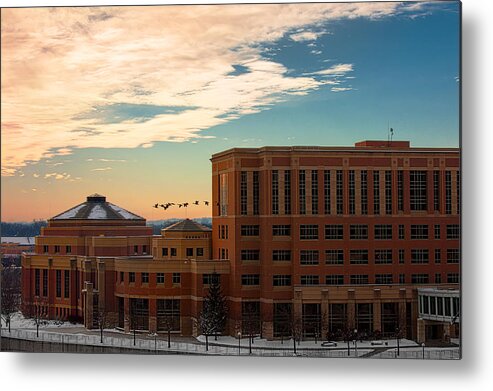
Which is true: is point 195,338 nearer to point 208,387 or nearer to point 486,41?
point 208,387

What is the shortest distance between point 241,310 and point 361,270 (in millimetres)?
2172

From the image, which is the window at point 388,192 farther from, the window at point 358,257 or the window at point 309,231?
the window at point 309,231

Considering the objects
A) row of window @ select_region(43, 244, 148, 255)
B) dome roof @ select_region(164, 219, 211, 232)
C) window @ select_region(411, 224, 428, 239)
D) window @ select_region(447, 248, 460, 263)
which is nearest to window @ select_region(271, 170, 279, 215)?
dome roof @ select_region(164, 219, 211, 232)

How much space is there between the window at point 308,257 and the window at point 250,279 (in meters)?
0.81

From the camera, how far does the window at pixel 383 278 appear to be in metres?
16.9

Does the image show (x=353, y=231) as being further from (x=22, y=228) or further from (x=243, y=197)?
(x=22, y=228)

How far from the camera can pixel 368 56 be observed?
15273 millimetres

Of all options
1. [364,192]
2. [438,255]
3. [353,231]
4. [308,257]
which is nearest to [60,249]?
[308,257]

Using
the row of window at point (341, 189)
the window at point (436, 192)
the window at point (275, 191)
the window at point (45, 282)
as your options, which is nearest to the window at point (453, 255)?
the window at point (436, 192)

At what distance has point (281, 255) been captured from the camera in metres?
17.1

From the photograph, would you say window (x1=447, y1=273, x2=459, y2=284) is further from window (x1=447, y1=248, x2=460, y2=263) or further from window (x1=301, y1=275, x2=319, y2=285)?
window (x1=301, y1=275, x2=319, y2=285)

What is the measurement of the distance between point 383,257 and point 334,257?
0.83 m

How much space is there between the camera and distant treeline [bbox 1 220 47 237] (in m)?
16.3

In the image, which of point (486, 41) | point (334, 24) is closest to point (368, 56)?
point (334, 24)
